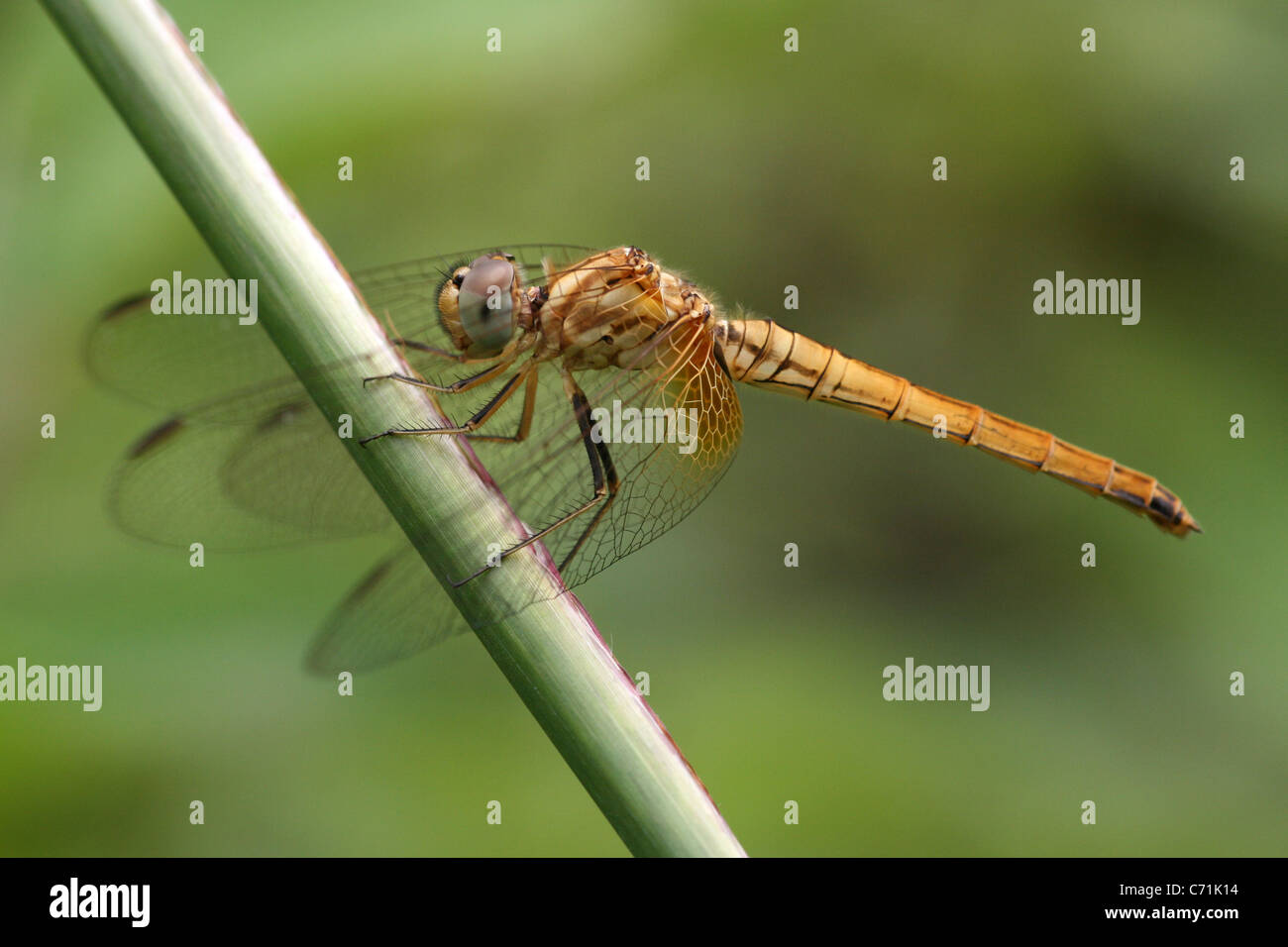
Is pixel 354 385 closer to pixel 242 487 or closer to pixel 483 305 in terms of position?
pixel 483 305
